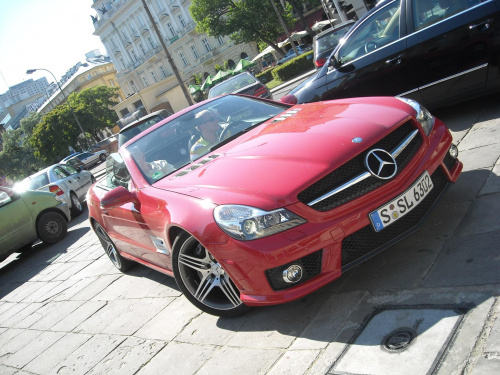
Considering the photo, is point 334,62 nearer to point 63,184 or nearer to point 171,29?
point 63,184

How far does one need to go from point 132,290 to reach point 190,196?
7.18 feet

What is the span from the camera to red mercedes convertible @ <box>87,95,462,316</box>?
107 inches

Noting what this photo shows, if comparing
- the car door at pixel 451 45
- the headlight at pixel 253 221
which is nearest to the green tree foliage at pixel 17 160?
the car door at pixel 451 45

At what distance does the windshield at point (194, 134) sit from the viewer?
157 inches

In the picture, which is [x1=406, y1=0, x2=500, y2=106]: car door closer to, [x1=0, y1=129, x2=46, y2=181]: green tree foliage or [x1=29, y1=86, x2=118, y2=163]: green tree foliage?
[x1=29, y1=86, x2=118, y2=163]: green tree foliage

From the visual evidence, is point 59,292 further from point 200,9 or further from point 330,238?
point 200,9

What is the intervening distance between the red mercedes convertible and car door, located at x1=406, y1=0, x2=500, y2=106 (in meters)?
1.86

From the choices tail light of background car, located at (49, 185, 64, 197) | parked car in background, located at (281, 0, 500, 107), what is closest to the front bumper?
parked car in background, located at (281, 0, 500, 107)

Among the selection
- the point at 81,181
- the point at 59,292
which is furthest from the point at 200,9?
the point at 59,292

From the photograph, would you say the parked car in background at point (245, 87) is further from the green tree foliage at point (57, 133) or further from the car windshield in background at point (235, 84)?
the green tree foliage at point (57, 133)

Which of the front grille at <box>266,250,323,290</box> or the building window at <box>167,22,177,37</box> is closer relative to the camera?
the front grille at <box>266,250,323,290</box>

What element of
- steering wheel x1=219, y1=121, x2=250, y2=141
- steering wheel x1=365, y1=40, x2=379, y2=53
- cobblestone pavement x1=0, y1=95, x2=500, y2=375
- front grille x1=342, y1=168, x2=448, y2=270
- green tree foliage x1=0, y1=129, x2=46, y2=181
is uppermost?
green tree foliage x1=0, y1=129, x2=46, y2=181

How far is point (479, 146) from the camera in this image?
4.50 m

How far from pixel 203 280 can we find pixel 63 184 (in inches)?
399
